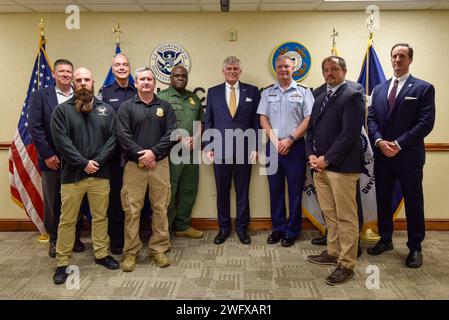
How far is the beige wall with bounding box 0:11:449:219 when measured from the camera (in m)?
3.65

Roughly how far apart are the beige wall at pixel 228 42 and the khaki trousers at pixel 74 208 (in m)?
1.48

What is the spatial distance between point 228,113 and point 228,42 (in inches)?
32.8

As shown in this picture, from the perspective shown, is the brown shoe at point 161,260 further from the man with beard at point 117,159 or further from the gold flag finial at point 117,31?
the gold flag finial at point 117,31

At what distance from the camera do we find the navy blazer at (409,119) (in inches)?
110

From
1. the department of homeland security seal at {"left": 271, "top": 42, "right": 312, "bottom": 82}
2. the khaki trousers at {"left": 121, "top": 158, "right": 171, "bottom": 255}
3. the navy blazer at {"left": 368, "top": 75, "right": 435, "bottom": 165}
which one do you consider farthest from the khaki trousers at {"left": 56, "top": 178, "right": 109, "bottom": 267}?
the navy blazer at {"left": 368, "top": 75, "right": 435, "bottom": 165}

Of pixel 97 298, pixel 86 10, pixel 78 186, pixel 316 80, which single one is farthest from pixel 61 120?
pixel 316 80

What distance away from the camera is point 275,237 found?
136 inches

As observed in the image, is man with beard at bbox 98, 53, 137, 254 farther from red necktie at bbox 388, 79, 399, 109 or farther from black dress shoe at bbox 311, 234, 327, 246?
red necktie at bbox 388, 79, 399, 109

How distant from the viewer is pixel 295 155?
3289 millimetres

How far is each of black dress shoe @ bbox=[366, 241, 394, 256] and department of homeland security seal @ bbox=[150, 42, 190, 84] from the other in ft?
7.98

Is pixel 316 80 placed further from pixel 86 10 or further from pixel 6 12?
pixel 6 12

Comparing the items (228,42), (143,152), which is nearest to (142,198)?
(143,152)

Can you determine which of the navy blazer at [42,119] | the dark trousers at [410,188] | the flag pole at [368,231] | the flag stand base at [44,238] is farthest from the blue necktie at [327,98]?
the flag stand base at [44,238]

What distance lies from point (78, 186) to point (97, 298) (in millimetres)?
788
